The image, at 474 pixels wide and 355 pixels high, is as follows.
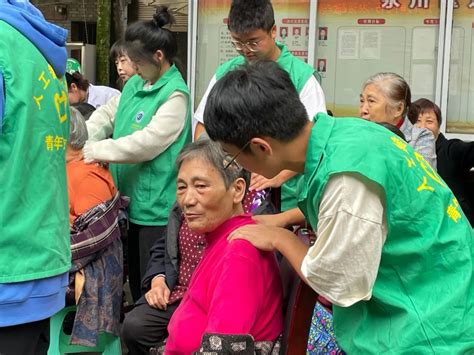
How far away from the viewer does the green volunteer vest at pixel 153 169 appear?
3.78 metres

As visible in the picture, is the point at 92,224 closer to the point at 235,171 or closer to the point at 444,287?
the point at 235,171

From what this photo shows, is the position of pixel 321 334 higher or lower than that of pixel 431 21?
lower

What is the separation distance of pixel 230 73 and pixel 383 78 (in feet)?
7.21

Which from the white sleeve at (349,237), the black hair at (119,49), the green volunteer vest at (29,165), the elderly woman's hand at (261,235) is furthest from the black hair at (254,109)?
the black hair at (119,49)

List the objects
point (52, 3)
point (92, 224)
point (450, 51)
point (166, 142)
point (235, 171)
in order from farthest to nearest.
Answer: point (52, 3)
point (450, 51)
point (166, 142)
point (92, 224)
point (235, 171)

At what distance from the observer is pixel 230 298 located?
193 centimetres

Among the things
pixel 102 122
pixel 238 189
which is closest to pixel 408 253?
pixel 238 189

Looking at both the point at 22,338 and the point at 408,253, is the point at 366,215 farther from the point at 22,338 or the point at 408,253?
the point at 22,338

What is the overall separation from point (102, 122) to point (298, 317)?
243cm

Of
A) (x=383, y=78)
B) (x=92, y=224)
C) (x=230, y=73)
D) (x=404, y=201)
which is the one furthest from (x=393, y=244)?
(x=383, y=78)

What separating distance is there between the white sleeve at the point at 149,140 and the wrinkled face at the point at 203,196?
42.2 inches

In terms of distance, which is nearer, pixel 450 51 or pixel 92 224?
pixel 92 224

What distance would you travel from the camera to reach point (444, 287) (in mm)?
1721

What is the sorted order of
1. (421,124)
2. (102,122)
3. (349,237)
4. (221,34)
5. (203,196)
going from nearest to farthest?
(349,237), (203,196), (102,122), (421,124), (221,34)
